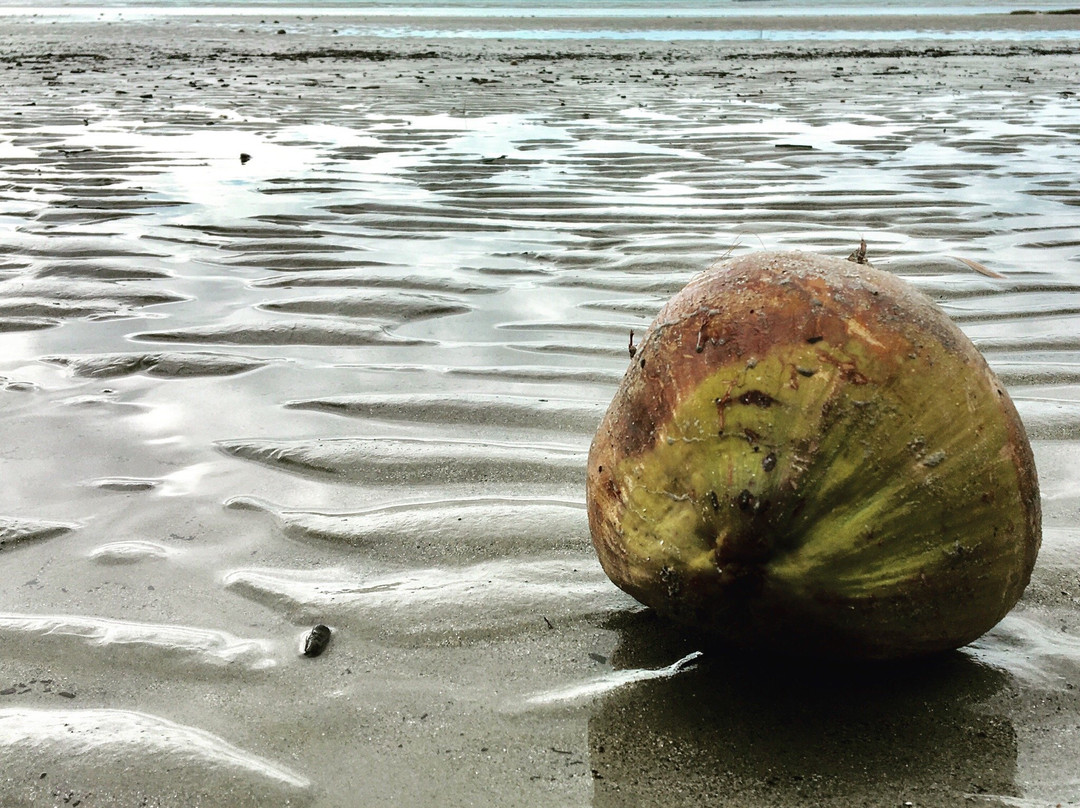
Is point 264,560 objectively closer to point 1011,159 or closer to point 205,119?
point 1011,159

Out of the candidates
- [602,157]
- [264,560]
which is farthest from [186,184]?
[264,560]

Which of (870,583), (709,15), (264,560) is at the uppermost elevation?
(709,15)

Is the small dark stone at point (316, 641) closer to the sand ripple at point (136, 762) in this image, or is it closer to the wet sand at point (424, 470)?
the wet sand at point (424, 470)

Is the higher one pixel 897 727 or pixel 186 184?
pixel 186 184

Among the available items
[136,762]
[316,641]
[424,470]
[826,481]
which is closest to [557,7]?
[424,470]

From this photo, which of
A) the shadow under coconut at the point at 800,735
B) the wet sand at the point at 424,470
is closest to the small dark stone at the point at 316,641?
the wet sand at the point at 424,470
